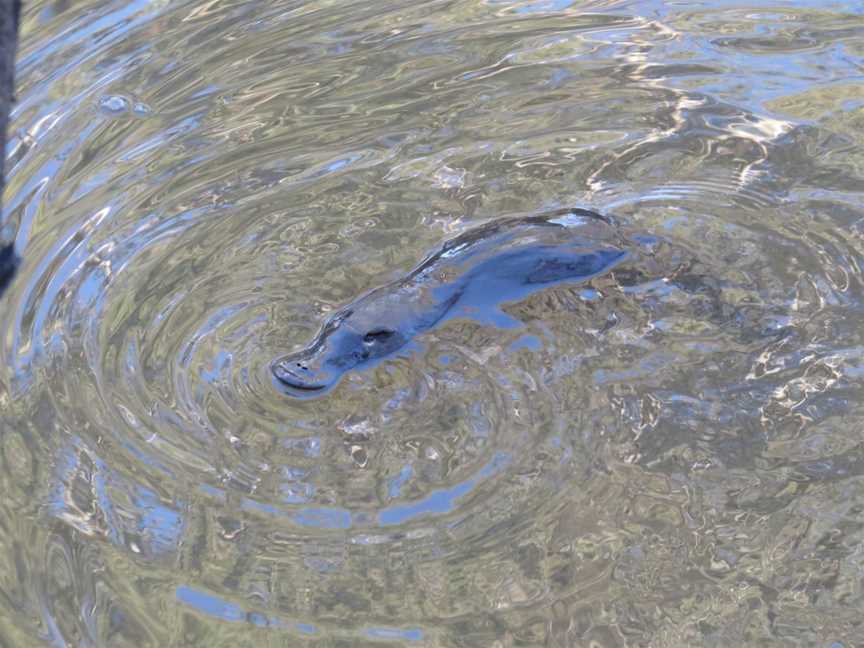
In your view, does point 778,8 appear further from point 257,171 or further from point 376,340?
point 376,340

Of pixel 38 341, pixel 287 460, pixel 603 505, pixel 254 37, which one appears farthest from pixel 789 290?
pixel 254 37

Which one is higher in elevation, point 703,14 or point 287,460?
point 287,460

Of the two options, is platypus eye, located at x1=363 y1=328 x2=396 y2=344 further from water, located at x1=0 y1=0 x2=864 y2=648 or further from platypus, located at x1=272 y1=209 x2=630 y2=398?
water, located at x1=0 y1=0 x2=864 y2=648

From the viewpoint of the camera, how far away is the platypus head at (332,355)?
14.1 feet

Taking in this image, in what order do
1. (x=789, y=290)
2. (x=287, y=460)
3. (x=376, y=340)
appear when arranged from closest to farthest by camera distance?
(x=287, y=460), (x=376, y=340), (x=789, y=290)

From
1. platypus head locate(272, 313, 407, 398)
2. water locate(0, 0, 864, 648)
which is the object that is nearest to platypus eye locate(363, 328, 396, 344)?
platypus head locate(272, 313, 407, 398)

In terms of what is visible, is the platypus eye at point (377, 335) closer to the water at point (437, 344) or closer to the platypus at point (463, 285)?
the platypus at point (463, 285)

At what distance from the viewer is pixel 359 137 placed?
5910 millimetres

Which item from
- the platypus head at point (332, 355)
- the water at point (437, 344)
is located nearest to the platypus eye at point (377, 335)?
the platypus head at point (332, 355)

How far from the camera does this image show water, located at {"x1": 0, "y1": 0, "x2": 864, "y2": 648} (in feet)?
11.9

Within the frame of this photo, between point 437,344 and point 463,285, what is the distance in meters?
0.28

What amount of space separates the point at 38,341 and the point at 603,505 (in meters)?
2.29

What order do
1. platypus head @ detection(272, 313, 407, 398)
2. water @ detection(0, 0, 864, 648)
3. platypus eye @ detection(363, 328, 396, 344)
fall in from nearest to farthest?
1. water @ detection(0, 0, 864, 648)
2. platypus head @ detection(272, 313, 407, 398)
3. platypus eye @ detection(363, 328, 396, 344)

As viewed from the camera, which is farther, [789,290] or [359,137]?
[359,137]
